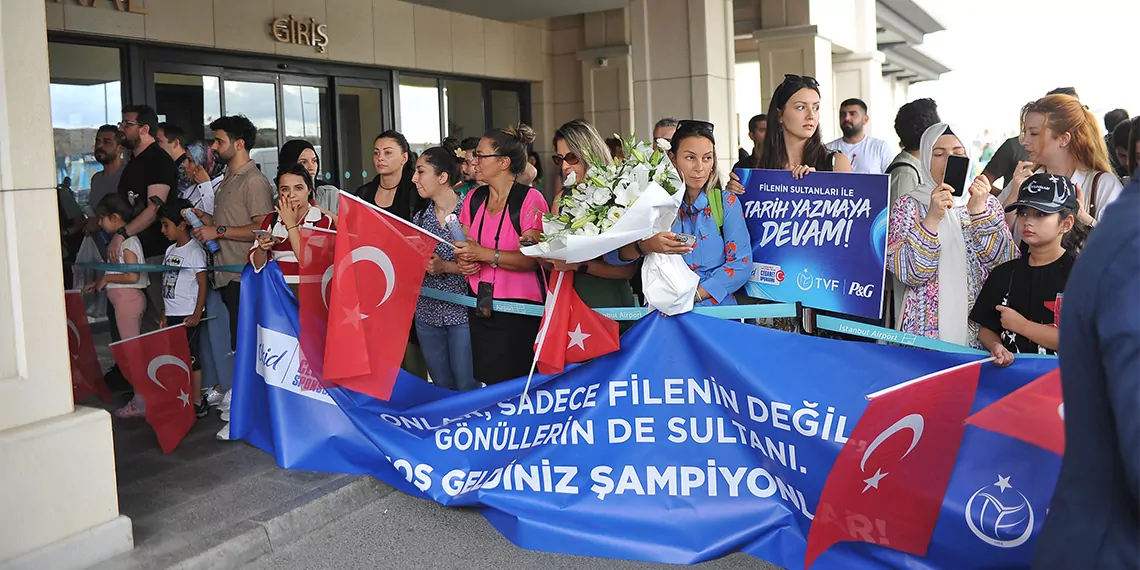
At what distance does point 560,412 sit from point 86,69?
718 centimetres

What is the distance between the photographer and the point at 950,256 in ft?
15.1

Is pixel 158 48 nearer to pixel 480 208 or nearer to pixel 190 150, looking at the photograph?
pixel 190 150

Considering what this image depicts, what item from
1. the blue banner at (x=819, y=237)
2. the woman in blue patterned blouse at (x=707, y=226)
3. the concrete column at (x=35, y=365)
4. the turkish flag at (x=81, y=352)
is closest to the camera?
the concrete column at (x=35, y=365)

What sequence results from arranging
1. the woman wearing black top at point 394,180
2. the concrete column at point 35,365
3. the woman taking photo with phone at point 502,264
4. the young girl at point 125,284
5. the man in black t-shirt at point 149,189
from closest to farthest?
the concrete column at point 35,365
the woman taking photo with phone at point 502,264
the woman wearing black top at point 394,180
the young girl at point 125,284
the man in black t-shirt at point 149,189

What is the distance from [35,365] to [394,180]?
9.49ft

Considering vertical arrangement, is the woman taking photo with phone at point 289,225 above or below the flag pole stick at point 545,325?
above

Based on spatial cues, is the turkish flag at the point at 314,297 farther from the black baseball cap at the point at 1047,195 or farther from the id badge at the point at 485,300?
the black baseball cap at the point at 1047,195

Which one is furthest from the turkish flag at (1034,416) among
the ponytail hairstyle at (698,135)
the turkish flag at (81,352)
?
the turkish flag at (81,352)

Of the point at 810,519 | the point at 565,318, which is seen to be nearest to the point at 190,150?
the point at 565,318

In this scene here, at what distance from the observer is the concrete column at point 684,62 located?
38.3 feet

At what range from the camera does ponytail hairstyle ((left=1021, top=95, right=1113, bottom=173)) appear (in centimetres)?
515

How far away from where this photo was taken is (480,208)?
564 cm

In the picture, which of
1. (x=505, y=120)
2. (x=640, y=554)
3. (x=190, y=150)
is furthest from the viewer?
(x=505, y=120)

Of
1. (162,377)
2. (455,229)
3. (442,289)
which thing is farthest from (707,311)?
(162,377)
